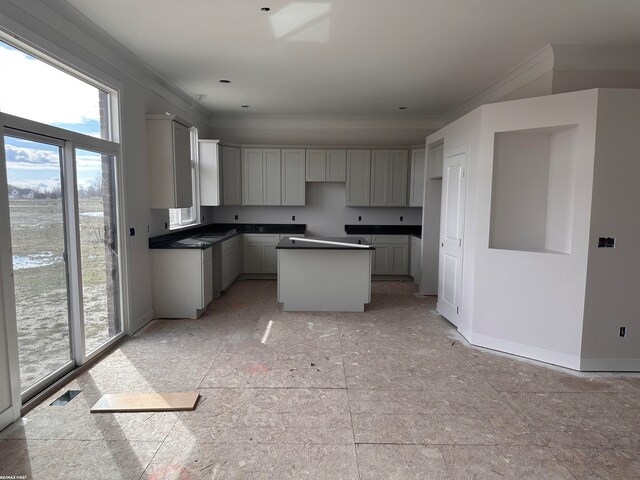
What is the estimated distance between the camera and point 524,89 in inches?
171

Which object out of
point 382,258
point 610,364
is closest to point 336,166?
point 382,258

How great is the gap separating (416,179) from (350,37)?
12.3 feet

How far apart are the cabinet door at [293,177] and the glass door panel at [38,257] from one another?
4.27m

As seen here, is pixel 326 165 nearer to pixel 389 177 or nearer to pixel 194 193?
pixel 389 177

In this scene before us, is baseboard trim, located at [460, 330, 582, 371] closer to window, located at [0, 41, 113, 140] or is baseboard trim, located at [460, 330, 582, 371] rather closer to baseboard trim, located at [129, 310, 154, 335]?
baseboard trim, located at [129, 310, 154, 335]

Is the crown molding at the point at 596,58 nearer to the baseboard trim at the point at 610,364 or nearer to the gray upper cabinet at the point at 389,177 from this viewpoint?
the baseboard trim at the point at 610,364

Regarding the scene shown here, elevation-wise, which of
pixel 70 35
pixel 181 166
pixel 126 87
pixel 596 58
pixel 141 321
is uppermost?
pixel 596 58

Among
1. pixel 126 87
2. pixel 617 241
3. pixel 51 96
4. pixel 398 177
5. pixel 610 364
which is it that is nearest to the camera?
pixel 51 96

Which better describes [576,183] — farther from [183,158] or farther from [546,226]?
[183,158]

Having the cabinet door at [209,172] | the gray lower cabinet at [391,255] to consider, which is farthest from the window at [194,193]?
the gray lower cabinet at [391,255]

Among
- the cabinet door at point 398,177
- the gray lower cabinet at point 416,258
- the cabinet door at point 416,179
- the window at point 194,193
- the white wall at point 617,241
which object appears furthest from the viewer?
the cabinet door at point 398,177

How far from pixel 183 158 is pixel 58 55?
2.09 meters

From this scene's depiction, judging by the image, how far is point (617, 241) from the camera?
10.7 feet

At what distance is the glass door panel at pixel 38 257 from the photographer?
266 cm
